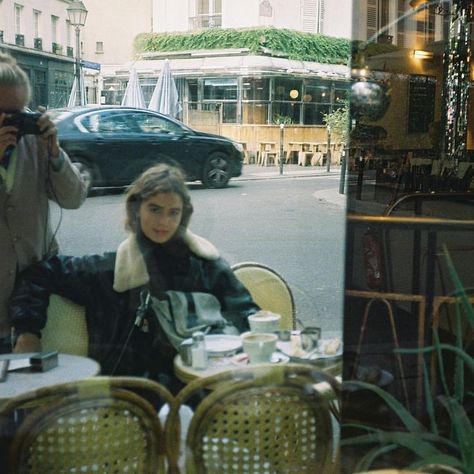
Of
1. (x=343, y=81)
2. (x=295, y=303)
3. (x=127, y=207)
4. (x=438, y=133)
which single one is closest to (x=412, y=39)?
(x=343, y=81)

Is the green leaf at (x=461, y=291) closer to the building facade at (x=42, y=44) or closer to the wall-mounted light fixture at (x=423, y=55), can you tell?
the building facade at (x=42, y=44)

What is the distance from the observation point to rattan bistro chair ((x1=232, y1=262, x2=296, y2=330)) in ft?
7.95

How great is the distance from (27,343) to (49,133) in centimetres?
63

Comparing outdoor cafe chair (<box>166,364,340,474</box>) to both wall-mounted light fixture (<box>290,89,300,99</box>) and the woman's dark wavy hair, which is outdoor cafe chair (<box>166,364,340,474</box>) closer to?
the woman's dark wavy hair

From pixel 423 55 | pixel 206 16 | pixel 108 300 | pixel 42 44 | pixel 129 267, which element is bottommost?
pixel 108 300

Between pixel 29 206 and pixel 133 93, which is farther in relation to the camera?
pixel 133 93

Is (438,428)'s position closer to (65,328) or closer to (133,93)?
(65,328)

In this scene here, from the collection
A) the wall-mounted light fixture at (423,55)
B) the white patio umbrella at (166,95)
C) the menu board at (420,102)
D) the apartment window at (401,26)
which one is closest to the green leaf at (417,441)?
the white patio umbrella at (166,95)

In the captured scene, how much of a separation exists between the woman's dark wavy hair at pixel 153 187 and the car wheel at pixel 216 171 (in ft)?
0.28

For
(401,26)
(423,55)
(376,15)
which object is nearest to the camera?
(376,15)

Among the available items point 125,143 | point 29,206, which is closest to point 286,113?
point 125,143

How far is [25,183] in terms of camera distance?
2.19 m

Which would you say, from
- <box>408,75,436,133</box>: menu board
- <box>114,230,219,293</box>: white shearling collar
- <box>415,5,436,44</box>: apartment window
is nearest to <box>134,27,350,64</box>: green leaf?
<box>114,230,219,293</box>: white shearling collar

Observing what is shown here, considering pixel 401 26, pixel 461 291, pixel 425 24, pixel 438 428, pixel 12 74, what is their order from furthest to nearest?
pixel 425 24, pixel 401 26, pixel 461 291, pixel 438 428, pixel 12 74
